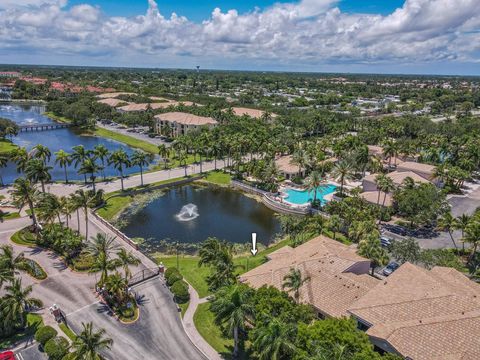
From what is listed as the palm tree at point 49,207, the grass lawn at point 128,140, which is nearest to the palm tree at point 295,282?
the palm tree at point 49,207

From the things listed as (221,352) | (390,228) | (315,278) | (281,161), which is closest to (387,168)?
(281,161)

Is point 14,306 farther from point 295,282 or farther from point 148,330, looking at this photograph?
point 295,282

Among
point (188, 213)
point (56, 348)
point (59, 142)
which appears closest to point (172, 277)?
point (56, 348)

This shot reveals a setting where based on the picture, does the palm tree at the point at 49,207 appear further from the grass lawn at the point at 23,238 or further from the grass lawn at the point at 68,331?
the grass lawn at the point at 68,331

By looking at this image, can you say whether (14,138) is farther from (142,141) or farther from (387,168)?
(387,168)

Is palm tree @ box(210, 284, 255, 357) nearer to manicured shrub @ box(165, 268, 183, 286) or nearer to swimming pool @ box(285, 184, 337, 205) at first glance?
manicured shrub @ box(165, 268, 183, 286)
